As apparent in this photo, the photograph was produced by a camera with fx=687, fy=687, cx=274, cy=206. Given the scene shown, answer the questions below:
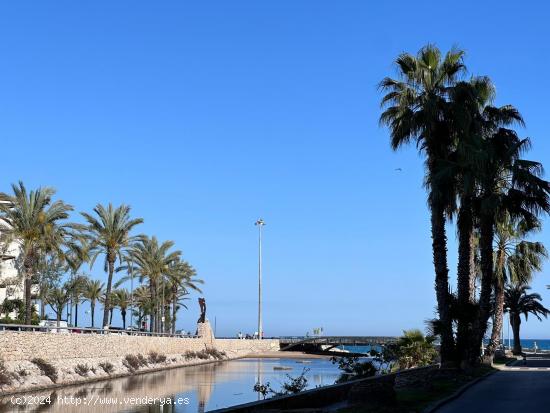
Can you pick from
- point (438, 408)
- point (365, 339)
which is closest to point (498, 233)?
point (438, 408)

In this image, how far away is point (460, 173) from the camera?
29125 mm

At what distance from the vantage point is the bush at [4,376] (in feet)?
101

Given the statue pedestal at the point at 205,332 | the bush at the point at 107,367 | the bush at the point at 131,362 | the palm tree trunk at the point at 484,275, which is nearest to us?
the palm tree trunk at the point at 484,275

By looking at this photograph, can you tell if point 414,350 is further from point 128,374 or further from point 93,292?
point 93,292

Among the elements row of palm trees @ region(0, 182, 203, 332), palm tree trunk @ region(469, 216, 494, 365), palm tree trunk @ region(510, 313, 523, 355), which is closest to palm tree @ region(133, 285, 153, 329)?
row of palm trees @ region(0, 182, 203, 332)

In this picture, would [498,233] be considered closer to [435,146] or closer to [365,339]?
[435,146]

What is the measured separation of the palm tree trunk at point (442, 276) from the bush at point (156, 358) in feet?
102

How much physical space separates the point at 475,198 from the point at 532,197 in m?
2.37

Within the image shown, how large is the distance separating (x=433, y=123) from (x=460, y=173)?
2409 mm

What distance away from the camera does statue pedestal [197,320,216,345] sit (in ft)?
253

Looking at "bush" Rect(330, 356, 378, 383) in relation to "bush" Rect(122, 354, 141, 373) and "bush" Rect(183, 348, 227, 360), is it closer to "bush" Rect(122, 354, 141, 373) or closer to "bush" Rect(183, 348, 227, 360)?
"bush" Rect(122, 354, 141, 373)

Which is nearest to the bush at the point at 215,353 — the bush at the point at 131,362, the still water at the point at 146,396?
the bush at the point at 131,362

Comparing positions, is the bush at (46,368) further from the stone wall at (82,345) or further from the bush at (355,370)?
the bush at (355,370)

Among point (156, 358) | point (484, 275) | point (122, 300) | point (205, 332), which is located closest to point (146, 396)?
point (484, 275)
